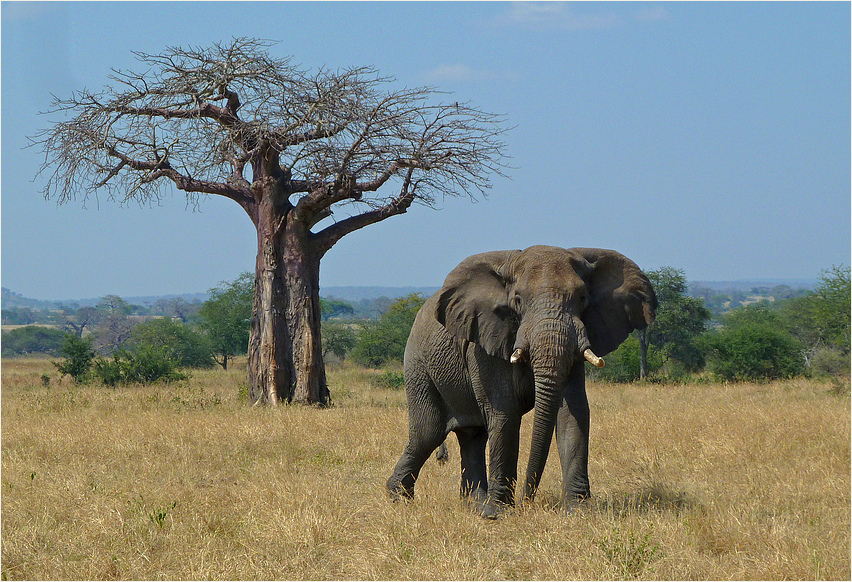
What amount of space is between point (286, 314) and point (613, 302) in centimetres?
976

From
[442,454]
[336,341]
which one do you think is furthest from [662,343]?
[442,454]

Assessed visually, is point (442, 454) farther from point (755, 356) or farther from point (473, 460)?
point (755, 356)

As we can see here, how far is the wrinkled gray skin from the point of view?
5.75 metres

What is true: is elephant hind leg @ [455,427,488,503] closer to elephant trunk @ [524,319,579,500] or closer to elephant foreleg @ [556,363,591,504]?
elephant foreleg @ [556,363,591,504]

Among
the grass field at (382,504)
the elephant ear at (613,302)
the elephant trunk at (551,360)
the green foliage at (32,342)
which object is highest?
the elephant ear at (613,302)

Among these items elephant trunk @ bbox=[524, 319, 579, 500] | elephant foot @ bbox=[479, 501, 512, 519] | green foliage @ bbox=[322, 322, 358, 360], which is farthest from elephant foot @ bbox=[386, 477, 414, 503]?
green foliage @ bbox=[322, 322, 358, 360]

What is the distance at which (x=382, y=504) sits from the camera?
6.94m

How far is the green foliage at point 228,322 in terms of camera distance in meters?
33.3

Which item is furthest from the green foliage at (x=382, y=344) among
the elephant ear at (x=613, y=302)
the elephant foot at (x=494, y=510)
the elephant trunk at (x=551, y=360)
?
the elephant trunk at (x=551, y=360)

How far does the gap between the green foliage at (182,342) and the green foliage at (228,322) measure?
439mm

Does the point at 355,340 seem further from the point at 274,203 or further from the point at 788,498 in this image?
the point at 788,498

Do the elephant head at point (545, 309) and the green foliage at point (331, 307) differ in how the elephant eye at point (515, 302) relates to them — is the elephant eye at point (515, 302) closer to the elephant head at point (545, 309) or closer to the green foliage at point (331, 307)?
the elephant head at point (545, 309)

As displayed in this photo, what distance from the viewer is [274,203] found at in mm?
15055

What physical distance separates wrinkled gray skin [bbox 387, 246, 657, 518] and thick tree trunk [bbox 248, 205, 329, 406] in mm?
8482
